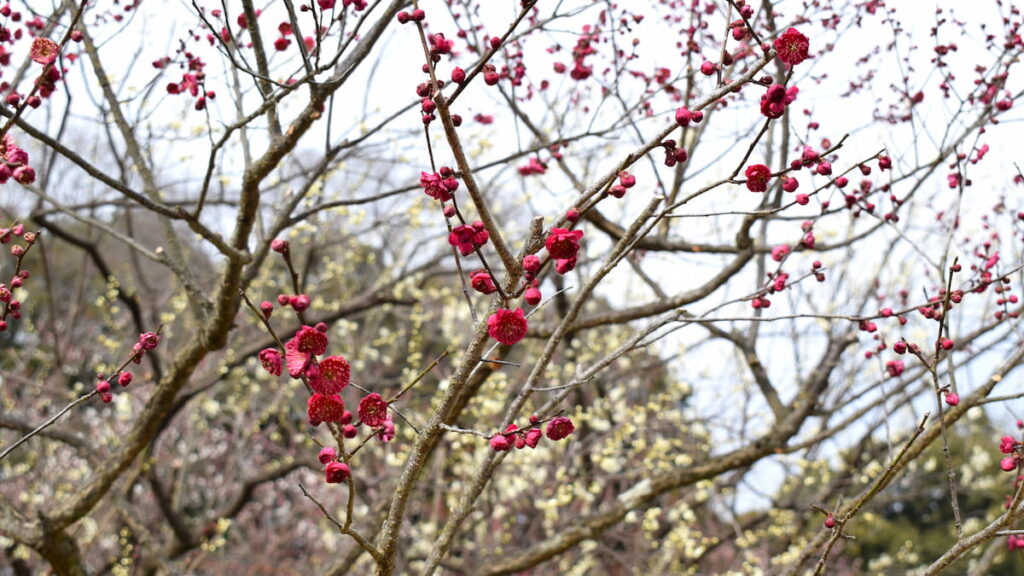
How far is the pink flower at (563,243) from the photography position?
1466 mm

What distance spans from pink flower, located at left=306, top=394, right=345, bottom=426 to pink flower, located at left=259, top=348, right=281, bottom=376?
0.08 meters

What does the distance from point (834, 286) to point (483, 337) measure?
6.22 m

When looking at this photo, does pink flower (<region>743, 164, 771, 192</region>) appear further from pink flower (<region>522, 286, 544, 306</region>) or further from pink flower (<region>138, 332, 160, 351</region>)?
pink flower (<region>138, 332, 160, 351</region>)

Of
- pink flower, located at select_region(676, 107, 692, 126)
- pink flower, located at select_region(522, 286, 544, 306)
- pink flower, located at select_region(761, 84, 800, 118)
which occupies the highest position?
pink flower, located at select_region(676, 107, 692, 126)

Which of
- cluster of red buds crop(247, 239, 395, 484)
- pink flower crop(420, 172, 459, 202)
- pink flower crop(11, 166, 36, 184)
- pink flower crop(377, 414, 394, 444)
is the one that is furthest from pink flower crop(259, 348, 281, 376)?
pink flower crop(11, 166, 36, 184)

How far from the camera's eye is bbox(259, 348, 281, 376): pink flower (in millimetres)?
1432

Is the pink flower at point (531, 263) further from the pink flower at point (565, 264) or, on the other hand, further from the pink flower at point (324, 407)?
the pink flower at point (324, 407)

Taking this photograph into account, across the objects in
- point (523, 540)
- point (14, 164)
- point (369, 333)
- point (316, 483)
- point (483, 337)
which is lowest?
point (483, 337)

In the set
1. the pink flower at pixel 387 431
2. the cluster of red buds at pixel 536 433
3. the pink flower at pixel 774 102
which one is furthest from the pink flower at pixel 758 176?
the pink flower at pixel 387 431

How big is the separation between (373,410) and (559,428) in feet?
1.27

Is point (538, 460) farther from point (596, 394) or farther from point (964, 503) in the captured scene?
point (964, 503)

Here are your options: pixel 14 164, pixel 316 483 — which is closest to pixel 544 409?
pixel 14 164

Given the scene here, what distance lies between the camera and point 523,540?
7070mm

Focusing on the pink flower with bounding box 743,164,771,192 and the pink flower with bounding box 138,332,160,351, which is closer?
the pink flower with bounding box 743,164,771,192
